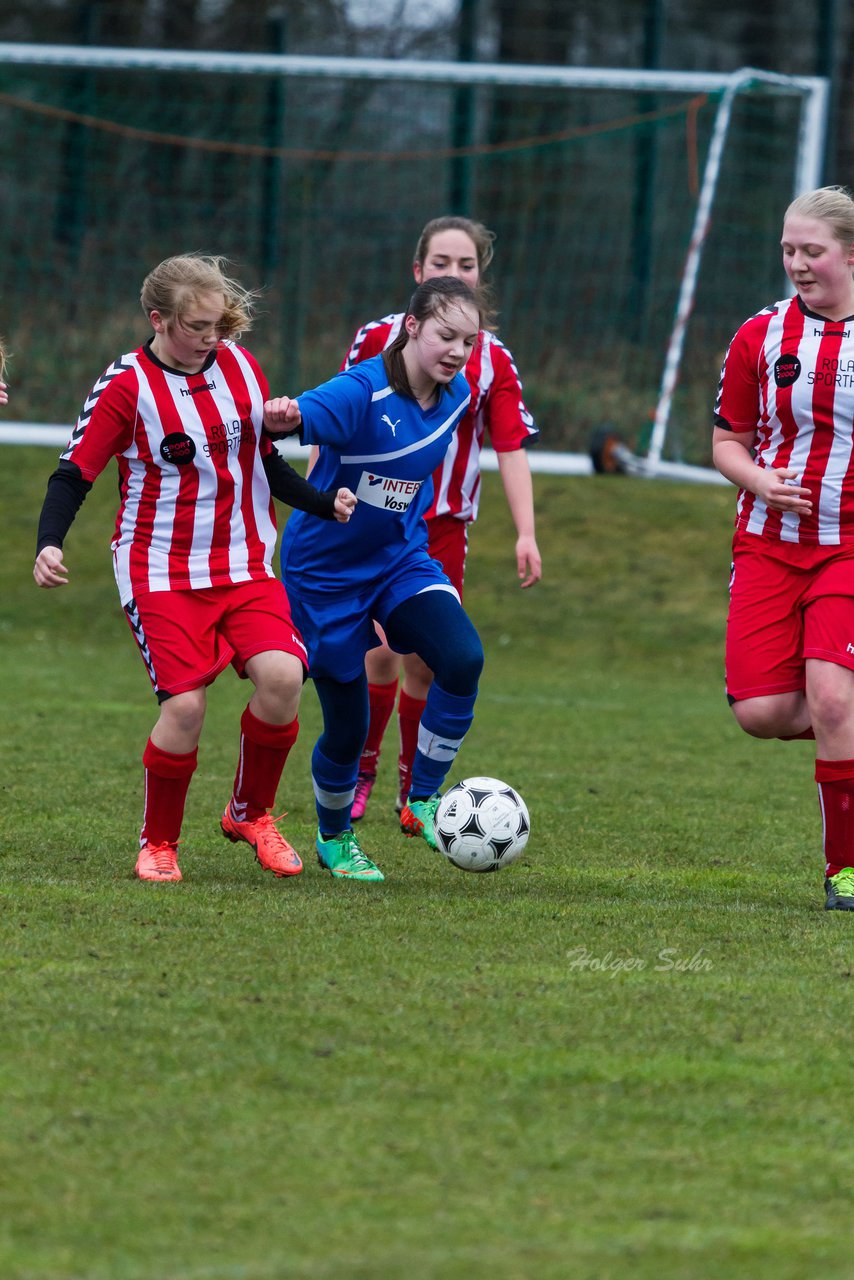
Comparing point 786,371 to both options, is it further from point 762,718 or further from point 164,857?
point 164,857

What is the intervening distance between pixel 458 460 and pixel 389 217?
973 cm

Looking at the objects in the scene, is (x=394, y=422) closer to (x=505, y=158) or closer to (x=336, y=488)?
(x=336, y=488)

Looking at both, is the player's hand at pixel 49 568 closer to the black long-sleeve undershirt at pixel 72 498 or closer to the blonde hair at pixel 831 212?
the black long-sleeve undershirt at pixel 72 498

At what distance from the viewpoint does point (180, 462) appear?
473 centimetres

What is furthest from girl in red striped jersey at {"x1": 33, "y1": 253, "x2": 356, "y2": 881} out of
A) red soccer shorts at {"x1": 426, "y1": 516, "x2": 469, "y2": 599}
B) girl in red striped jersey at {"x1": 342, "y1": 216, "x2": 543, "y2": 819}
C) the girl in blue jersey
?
red soccer shorts at {"x1": 426, "y1": 516, "x2": 469, "y2": 599}

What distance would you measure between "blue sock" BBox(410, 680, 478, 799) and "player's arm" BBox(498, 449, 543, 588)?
0.58 m

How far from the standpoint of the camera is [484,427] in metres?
6.14

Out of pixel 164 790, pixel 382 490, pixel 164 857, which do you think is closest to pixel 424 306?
pixel 382 490

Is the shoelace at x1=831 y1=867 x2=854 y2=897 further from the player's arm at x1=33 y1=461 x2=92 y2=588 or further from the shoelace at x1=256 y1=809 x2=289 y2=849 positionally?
the player's arm at x1=33 y1=461 x2=92 y2=588

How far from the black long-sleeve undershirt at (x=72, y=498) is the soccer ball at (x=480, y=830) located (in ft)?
2.82

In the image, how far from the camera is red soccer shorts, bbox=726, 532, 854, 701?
454 centimetres

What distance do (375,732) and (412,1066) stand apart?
3.13 m

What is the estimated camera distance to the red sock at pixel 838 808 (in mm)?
4570

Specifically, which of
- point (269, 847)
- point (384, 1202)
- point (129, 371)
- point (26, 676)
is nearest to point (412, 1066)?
point (384, 1202)
